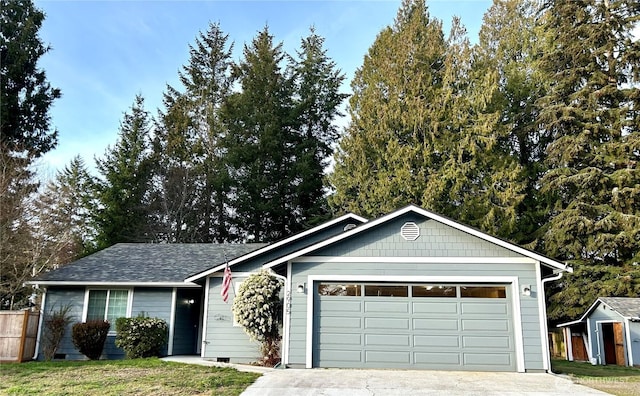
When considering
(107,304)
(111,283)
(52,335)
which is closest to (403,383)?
(111,283)

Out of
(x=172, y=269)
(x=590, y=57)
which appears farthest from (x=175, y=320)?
(x=590, y=57)

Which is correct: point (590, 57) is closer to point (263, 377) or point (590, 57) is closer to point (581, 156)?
point (581, 156)

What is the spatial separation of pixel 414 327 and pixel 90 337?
29.3ft

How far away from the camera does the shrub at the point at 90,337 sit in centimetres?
1313

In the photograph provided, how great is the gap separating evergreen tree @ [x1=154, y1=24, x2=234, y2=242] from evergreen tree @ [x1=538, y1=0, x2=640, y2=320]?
1639cm

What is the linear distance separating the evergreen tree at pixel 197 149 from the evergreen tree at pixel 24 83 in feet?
19.6

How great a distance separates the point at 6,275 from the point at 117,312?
7.43 metres

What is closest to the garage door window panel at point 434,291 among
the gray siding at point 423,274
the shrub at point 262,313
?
the gray siding at point 423,274

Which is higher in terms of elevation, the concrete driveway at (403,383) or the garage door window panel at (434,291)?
the garage door window panel at (434,291)

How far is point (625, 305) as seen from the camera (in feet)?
53.8

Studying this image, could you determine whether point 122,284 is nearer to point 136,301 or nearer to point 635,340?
point 136,301

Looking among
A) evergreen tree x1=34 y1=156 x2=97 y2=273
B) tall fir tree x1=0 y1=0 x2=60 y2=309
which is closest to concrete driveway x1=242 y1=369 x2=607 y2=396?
evergreen tree x1=34 y1=156 x2=97 y2=273

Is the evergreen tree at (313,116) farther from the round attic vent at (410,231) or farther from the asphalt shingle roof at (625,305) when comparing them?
the round attic vent at (410,231)

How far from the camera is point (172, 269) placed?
1505cm
